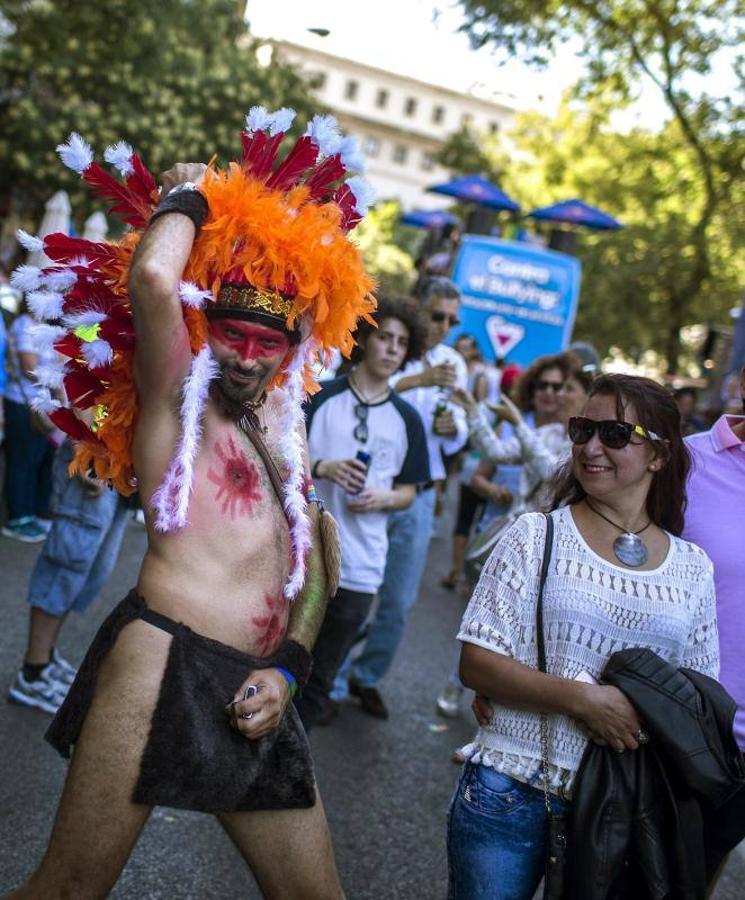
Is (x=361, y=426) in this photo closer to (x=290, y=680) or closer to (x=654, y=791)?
(x=290, y=680)

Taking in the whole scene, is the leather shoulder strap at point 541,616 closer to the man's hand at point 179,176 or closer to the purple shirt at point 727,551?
the purple shirt at point 727,551

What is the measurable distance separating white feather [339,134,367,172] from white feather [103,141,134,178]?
0.53 m

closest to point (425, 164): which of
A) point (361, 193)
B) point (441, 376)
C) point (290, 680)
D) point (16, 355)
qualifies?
point (16, 355)

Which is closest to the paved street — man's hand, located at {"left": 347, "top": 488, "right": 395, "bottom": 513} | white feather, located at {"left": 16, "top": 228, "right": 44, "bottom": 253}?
man's hand, located at {"left": 347, "top": 488, "right": 395, "bottom": 513}

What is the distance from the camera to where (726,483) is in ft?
10.5

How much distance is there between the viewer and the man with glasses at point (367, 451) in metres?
4.77

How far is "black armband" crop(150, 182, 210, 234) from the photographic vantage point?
7.76 ft

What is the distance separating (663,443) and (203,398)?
3.89 ft

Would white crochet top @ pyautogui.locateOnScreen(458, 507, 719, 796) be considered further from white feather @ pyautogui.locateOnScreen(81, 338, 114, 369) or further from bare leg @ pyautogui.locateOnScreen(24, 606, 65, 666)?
bare leg @ pyautogui.locateOnScreen(24, 606, 65, 666)

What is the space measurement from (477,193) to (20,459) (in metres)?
10.2

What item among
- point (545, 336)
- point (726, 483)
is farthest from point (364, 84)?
point (726, 483)

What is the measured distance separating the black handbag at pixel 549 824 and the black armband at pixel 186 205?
112cm

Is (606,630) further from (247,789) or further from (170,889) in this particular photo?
(170,889)

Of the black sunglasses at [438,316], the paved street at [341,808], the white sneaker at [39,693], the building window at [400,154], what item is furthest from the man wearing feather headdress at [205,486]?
the building window at [400,154]
